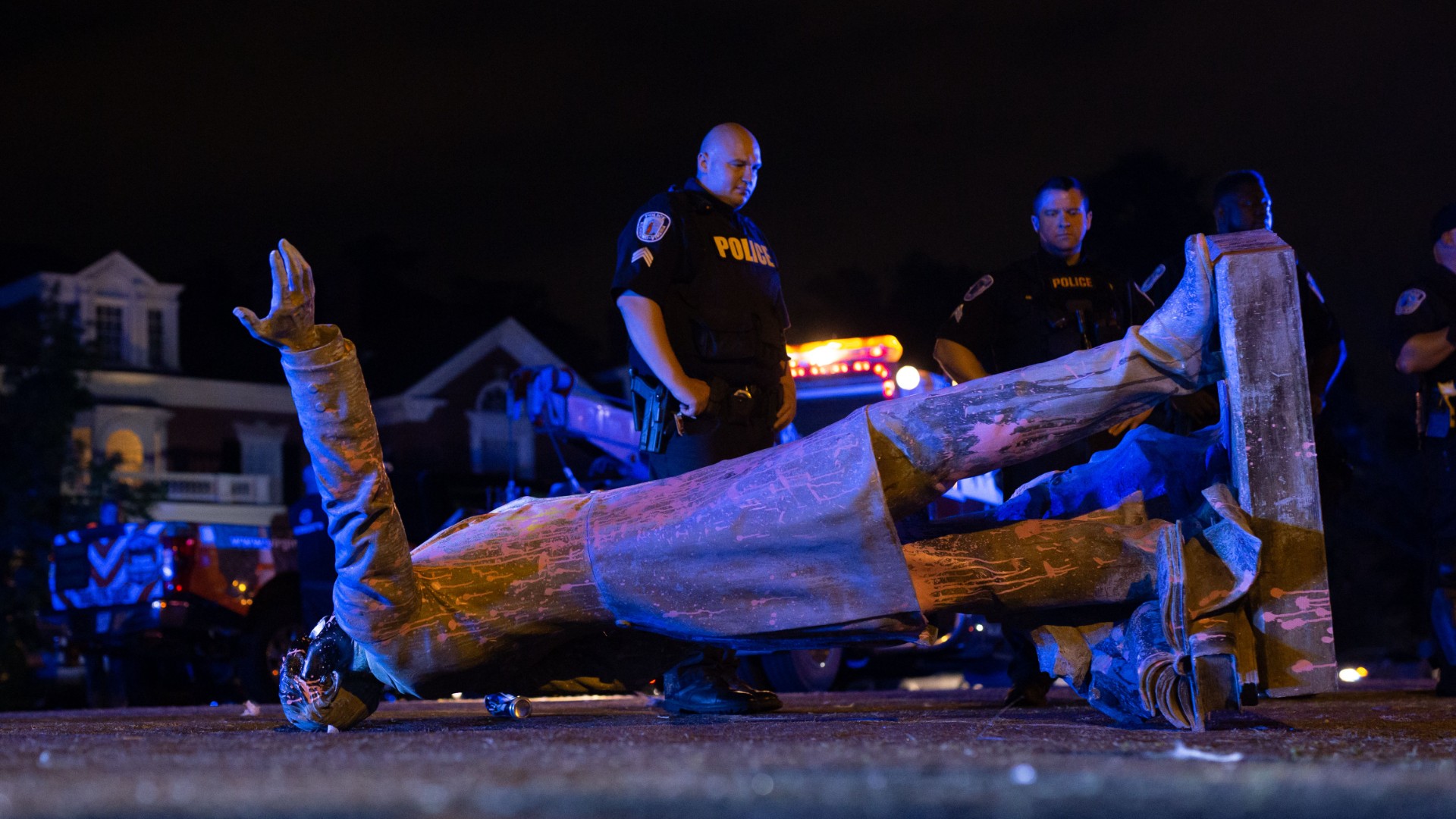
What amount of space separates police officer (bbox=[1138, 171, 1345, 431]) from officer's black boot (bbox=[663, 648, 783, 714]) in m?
1.70

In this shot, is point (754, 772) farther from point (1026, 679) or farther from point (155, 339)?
point (155, 339)

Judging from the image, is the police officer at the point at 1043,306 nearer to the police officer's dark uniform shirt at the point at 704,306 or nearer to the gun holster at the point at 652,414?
the police officer's dark uniform shirt at the point at 704,306

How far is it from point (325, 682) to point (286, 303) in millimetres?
1001

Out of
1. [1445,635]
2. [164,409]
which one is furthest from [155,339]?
[1445,635]

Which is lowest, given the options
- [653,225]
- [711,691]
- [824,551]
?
[711,691]

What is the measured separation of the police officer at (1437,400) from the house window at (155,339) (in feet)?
103

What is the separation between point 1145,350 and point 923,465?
52cm

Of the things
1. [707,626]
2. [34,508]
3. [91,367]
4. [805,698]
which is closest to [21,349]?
[91,367]

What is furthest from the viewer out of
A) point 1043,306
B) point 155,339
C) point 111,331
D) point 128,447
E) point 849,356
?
point 155,339

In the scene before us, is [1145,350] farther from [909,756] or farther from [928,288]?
[928,288]

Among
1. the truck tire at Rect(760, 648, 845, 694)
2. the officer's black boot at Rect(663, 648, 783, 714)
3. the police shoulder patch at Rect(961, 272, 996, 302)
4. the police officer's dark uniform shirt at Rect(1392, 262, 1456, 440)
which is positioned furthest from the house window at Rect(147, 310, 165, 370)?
the police officer's dark uniform shirt at Rect(1392, 262, 1456, 440)

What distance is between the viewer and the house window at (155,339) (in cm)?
3244

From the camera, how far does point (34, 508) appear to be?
2369 cm

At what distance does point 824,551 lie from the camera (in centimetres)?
290
